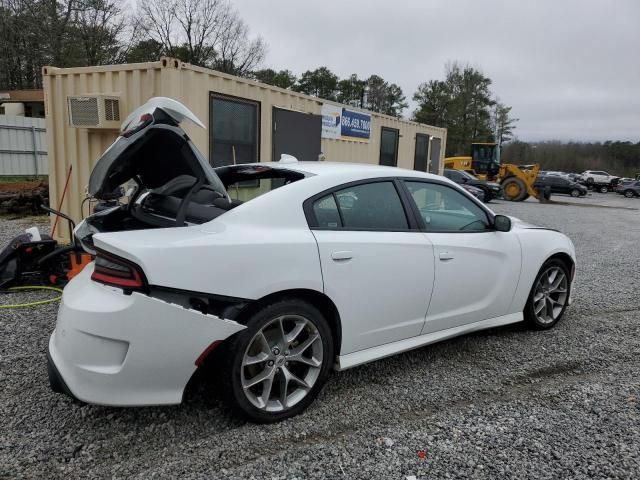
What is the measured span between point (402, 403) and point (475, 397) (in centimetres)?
51

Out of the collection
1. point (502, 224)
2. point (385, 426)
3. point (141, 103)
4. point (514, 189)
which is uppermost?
point (141, 103)

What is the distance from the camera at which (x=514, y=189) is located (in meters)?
24.5

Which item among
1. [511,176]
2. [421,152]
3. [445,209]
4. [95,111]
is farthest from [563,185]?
[445,209]

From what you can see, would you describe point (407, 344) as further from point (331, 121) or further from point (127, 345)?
point (331, 121)

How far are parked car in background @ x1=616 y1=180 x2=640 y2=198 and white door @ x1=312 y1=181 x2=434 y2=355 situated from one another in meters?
39.8

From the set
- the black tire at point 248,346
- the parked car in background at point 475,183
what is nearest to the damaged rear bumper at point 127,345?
the black tire at point 248,346

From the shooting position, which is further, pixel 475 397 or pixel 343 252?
pixel 475 397

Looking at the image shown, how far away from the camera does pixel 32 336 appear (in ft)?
12.5

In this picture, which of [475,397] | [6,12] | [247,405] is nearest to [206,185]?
[247,405]

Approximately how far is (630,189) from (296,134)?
36.9 m

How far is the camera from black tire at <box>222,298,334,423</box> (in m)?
2.47

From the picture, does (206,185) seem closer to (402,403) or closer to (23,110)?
(402,403)

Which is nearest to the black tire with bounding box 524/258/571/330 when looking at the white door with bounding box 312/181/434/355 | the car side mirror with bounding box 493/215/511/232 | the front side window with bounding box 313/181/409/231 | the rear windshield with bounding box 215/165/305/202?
the car side mirror with bounding box 493/215/511/232

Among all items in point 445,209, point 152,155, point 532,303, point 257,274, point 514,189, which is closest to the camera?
point 257,274
